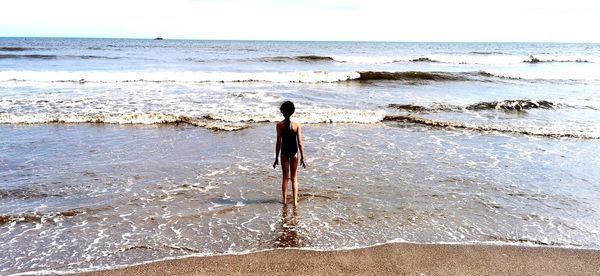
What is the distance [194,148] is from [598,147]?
9.90 meters

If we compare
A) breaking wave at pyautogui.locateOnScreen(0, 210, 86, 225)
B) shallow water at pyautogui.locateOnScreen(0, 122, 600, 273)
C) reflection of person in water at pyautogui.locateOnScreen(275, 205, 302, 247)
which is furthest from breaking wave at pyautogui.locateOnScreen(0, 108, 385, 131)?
reflection of person in water at pyautogui.locateOnScreen(275, 205, 302, 247)

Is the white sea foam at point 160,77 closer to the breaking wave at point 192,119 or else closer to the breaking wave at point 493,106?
the breaking wave at point 493,106

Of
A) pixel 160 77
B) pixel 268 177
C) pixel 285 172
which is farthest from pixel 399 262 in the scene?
pixel 160 77

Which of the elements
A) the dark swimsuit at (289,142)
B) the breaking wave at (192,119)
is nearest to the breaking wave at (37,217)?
the dark swimsuit at (289,142)

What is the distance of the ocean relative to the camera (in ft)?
17.6

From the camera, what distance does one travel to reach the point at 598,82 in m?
26.8

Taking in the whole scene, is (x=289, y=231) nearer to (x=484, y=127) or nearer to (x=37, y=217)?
(x=37, y=217)

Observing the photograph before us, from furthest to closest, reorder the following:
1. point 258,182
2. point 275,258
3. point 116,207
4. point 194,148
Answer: point 194,148 → point 258,182 → point 116,207 → point 275,258

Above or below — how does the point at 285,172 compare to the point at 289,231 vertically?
above

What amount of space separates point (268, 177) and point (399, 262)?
11.9 ft

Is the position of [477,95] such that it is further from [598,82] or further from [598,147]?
[598,82]

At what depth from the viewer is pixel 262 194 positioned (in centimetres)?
699

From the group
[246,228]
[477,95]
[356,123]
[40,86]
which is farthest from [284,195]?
[40,86]

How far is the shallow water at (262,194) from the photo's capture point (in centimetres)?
530
